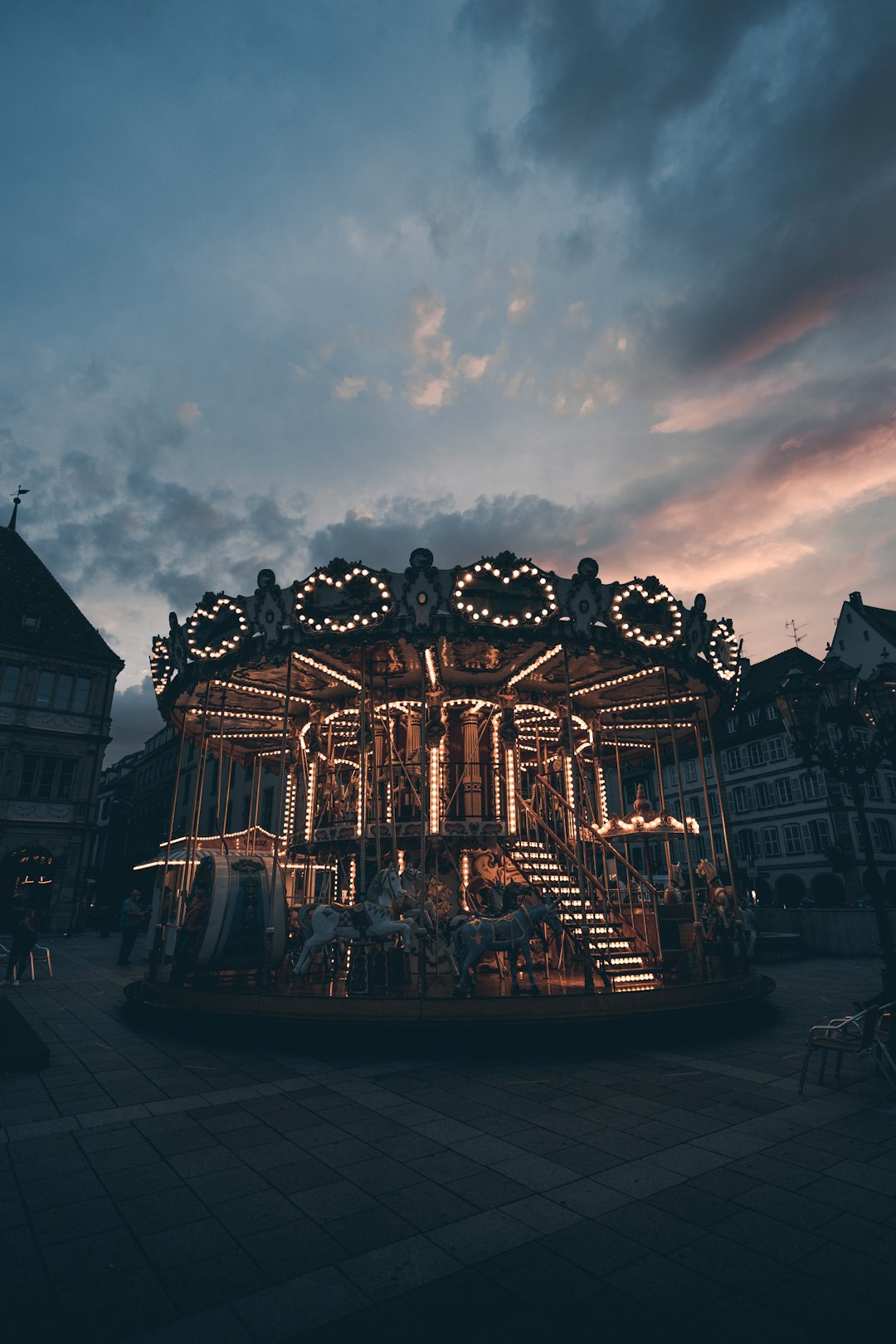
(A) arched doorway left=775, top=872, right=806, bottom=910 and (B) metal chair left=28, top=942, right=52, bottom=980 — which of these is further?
(A) arched doorway left=775, top=872, right=806, bottom=910

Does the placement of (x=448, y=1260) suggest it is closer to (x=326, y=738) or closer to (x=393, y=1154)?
(x=393, y=1154)

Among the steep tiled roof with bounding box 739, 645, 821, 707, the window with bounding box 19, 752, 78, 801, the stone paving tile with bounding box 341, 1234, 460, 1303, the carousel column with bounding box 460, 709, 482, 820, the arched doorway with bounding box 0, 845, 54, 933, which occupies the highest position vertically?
the steep tiled roof with bounding box 739, 645, 821, 707

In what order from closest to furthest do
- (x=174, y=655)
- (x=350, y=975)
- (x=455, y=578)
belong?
(x=350, y=975) → (x=455, y=578) → (x=174, y=655)

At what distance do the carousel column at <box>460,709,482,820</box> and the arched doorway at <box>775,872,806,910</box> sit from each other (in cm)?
2790

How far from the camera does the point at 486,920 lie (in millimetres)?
10172

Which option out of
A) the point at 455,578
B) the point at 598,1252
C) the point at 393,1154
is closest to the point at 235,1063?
the point at 393,1154

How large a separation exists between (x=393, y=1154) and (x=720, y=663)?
11339 millimetres

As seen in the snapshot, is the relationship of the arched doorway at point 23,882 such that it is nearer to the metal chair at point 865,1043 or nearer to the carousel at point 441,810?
the carousel at point 441,810

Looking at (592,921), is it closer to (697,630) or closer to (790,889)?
(697,630)

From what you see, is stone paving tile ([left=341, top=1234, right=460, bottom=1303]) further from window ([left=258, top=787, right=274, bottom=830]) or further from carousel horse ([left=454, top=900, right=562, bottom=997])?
window ([left=258, top=787, right=274, bottom=830])

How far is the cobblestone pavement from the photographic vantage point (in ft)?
10.7

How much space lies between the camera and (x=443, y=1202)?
440 centimetres

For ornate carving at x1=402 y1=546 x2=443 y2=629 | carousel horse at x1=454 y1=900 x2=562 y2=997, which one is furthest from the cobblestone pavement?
ornate carving at x1=402 y1=546 x2=443 y2=629

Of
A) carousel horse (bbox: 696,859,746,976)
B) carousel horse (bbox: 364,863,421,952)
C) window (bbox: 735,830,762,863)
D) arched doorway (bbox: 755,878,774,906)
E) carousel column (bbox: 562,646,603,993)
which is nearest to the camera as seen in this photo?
carousel column (bbox: 562,646,603,993)
